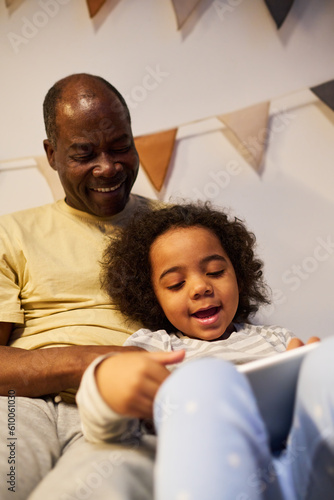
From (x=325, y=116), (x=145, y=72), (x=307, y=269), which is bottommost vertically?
(x=307, y=269)

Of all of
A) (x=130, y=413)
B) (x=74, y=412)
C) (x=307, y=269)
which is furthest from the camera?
(x=307, y=269)

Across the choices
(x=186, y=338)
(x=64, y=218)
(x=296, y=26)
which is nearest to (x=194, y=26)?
(x=296, y=26)

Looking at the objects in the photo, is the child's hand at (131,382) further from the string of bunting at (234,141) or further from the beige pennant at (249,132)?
the beige pennant at (249,132)

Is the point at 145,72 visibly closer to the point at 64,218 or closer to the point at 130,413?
the point at 64,218

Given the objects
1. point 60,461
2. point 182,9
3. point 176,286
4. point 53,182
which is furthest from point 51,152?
point 60,461

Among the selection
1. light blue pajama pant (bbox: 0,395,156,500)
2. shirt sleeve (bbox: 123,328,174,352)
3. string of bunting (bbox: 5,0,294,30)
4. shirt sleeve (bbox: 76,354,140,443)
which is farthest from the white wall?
shirt sleeve (bbox: 76,354,140,443)

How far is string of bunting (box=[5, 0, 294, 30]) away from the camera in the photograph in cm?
206

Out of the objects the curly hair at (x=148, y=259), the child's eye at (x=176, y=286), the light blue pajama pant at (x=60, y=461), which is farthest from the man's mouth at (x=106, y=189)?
the light blue pajama pant at (x=60, y=461)

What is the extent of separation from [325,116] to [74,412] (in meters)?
1.50

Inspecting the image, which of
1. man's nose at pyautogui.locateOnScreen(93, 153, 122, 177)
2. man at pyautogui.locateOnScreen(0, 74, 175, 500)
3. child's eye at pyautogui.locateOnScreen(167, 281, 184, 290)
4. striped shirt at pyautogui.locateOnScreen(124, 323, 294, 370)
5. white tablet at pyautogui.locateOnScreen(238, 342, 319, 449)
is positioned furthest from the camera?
man's nose at pyautogui.locateOnScreen(93, 153, 122, 177)

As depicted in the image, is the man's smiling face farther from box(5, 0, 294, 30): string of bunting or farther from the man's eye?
box(5, 0, 294, 30): string of bunting

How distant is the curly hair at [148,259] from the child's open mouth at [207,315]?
176mm

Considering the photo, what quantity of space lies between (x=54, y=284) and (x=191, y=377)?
2.75 feet

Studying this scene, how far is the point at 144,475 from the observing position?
84cm
